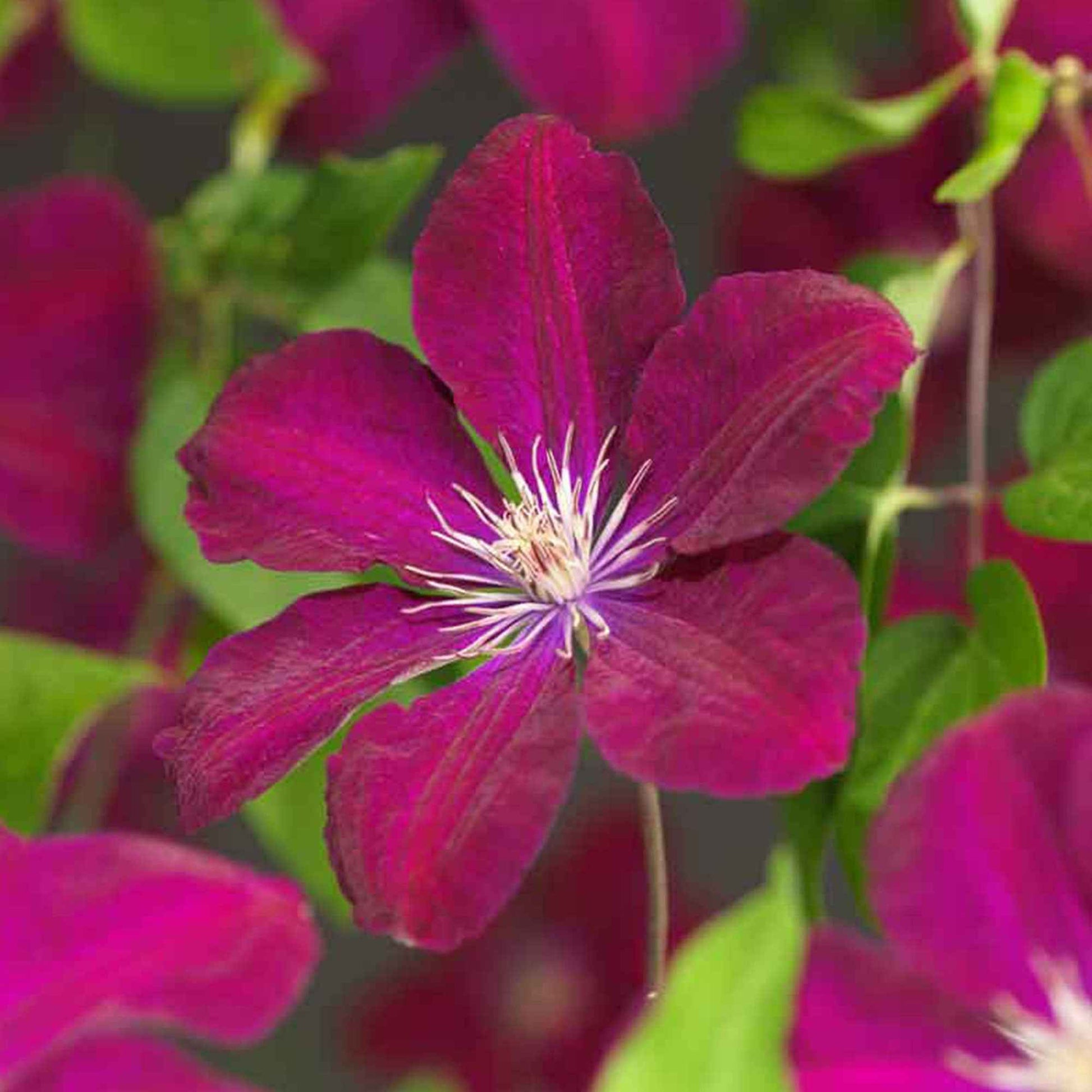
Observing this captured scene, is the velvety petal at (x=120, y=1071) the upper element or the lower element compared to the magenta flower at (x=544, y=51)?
lower

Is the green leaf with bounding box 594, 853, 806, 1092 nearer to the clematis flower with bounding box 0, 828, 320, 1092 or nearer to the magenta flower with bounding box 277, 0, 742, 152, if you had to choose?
the clematis flower with bounding box 0, 828, 320, 1092

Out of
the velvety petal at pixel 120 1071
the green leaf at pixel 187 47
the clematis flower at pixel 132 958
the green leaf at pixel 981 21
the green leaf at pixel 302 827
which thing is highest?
the green leaf at pixel 981 21

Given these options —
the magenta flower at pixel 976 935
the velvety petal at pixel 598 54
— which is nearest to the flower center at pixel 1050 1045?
the magenta flower at pixel 976 935

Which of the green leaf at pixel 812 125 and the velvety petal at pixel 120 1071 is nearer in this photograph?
the velvety petal at pixel 120 1071

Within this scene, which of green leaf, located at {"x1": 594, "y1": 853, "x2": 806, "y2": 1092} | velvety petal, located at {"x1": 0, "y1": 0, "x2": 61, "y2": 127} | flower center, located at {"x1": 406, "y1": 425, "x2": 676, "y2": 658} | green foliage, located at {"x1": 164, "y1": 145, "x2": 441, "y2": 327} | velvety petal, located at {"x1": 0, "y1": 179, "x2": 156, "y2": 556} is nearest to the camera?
green leaf, located at {"x1": 594, "y1": 853, "x2": 806, "y2": 1092}

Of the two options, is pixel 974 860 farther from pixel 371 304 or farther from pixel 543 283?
pixel 371 304

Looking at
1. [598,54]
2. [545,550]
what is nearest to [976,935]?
[545,550]

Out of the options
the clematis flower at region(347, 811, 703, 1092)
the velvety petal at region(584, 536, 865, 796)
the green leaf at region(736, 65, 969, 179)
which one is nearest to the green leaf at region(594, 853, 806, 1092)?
the velvety petal at region(584, 536, 865, 796)

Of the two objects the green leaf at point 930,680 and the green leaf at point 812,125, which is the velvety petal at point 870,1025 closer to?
the green leaf at point 930,680

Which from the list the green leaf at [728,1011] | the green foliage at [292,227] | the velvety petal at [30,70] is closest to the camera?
the green leaf at [728,1011]
